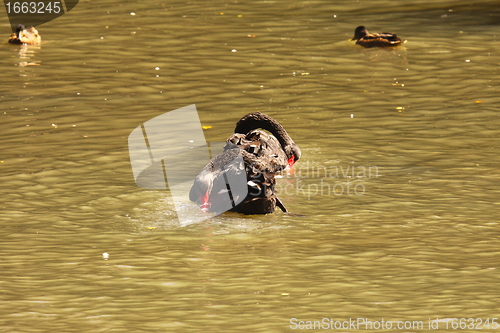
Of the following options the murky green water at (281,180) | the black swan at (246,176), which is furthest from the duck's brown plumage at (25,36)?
the black swan at (246,176)

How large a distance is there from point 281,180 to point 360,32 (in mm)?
5941

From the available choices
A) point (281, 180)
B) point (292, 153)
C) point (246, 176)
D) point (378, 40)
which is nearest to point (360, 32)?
point (378, 40)

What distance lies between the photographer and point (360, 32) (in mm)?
12297

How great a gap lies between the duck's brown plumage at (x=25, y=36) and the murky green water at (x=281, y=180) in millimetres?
236

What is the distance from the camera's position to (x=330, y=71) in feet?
36.0

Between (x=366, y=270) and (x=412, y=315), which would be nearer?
(x=412, y=315)

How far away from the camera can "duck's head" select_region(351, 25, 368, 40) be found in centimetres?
1226

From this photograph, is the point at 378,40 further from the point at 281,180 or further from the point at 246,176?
the point at 246,176

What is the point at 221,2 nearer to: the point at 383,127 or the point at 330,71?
the point at 330,71

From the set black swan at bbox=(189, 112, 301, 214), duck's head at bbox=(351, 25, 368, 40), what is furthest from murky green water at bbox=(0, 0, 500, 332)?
duck's head at bbox=(351, 25, 368, 40)

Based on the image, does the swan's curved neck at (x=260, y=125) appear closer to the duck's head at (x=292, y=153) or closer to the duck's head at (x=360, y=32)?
the duck's head at (x=292, y=153)

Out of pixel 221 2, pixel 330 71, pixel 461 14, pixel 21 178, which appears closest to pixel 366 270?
pixel 21 178

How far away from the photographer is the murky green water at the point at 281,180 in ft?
14.8

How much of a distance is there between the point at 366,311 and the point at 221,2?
11.8 meters
